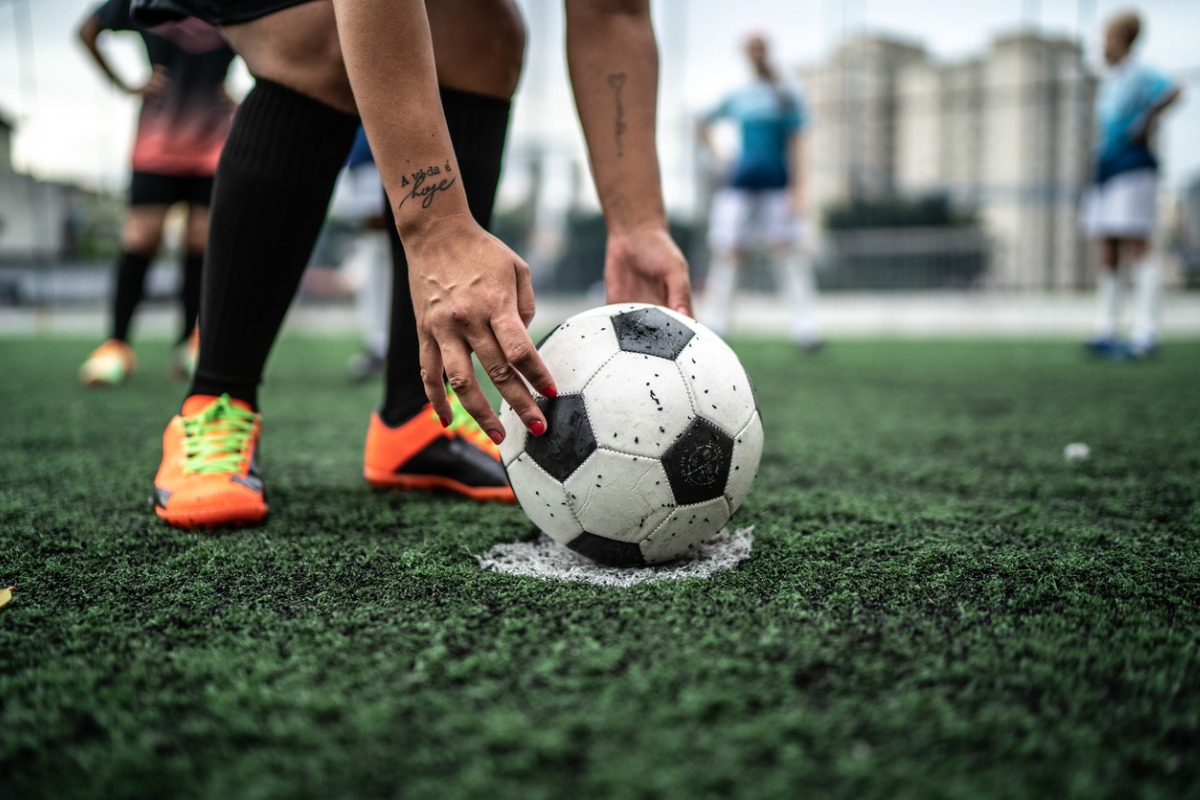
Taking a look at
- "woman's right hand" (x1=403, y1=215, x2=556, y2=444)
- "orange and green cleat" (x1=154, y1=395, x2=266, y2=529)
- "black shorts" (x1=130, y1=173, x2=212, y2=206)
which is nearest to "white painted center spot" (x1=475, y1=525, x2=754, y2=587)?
"woman's right hand" (x1=403, y1=215, x2=556, y2=444)

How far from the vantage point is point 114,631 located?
1020 mm

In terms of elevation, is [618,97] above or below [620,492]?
above

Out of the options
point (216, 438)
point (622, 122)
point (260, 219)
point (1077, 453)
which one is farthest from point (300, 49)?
point (1077, 453)

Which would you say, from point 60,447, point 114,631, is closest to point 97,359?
point 60,447

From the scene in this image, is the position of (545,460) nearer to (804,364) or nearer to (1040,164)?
(804,364)

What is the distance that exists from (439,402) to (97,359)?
138 inches

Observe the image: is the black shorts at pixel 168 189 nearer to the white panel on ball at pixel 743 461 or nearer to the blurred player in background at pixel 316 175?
the blurred player in background at pixel 316 175

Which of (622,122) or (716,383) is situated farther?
(622,122)

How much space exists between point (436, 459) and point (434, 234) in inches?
28.5

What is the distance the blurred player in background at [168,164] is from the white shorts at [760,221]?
136 inches

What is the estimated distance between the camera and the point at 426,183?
1111 millimetres

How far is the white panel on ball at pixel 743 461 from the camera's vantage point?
125cm

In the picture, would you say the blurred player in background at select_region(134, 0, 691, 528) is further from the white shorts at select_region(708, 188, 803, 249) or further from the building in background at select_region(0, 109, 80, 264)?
the building in background at select_region(0, 109, 80, 264)

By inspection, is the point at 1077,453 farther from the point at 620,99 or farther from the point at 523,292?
the point at 523,292
